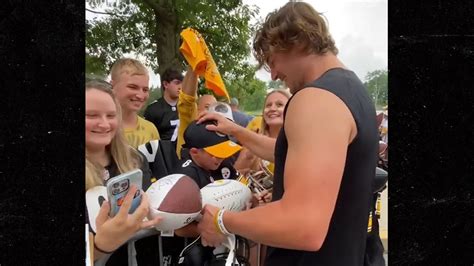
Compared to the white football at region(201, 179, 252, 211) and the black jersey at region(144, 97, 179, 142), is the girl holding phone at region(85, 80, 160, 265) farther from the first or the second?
the black jersey at region(144, 97, 179, 142)

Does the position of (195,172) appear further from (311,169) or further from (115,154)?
(311,169)

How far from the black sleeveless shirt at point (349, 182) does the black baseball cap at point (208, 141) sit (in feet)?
2.16

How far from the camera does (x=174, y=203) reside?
154 centimetres

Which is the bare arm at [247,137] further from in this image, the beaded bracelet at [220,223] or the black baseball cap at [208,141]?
the beaded bracelet at [220,223]

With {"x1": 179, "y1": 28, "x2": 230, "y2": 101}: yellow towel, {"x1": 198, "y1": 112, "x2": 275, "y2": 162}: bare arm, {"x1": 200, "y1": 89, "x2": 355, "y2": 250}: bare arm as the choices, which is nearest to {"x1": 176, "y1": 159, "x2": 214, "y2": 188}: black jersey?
{"x1": 198, "y1": 112, "x2": 275, "y2": 162}: bare arm

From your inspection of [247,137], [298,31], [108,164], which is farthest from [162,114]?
[298,31]

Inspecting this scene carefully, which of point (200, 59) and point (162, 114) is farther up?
point (200, 59)

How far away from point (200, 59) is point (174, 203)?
2.10ft

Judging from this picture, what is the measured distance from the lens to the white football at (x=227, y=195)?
1.68 m

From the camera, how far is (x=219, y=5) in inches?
84.1

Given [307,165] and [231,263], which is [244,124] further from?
[307,165]

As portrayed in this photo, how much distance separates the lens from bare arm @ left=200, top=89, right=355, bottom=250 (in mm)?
1067

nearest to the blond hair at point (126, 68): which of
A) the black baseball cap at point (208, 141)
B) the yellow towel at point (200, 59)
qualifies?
the yellow towel at point (200, 59)
